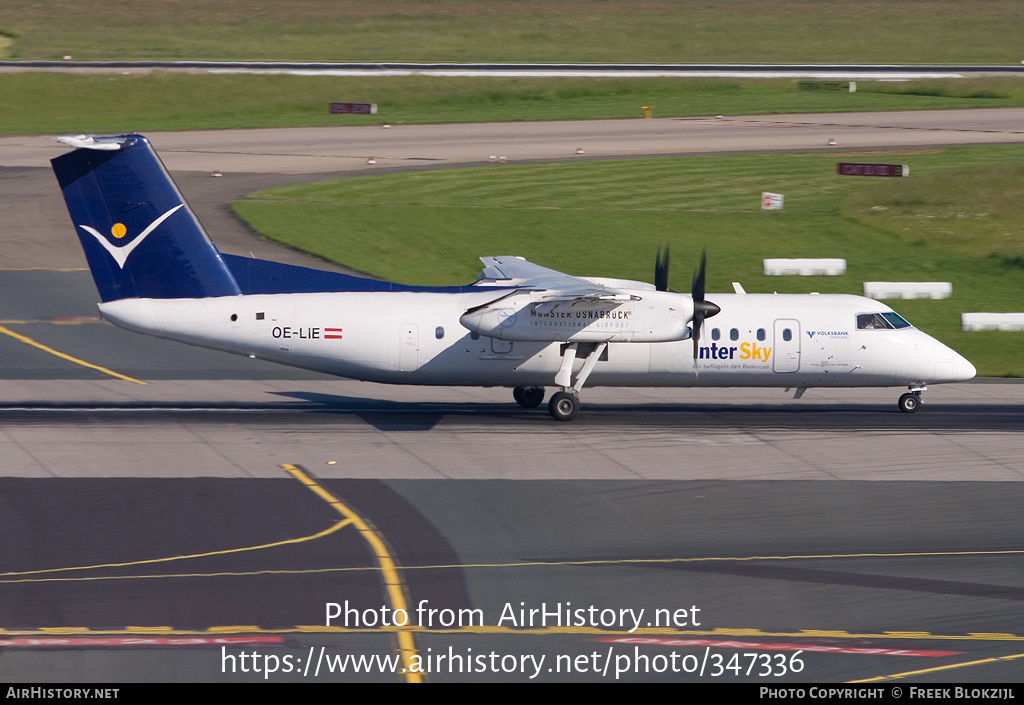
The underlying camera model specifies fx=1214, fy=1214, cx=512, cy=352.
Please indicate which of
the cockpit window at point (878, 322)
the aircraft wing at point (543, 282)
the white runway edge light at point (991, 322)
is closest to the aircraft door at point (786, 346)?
the cockpit window at point (878, 322)

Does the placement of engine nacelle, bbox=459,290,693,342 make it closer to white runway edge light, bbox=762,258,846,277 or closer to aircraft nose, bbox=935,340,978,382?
aircraft nose, bbox=935,340,978,382

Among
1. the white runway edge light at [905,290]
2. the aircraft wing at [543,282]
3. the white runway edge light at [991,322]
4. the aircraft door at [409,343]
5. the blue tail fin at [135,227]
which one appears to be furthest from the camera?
the white runway edge light at [905,290]

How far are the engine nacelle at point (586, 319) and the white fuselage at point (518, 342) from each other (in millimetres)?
66

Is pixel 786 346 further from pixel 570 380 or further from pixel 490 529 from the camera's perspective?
pixel 490 529

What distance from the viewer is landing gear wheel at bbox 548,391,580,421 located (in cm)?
2803

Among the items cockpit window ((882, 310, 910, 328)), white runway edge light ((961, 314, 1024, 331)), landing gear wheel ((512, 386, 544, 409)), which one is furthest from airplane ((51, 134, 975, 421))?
white runway edge light ((961, 314, 1024, 331))

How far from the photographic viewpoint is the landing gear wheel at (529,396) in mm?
29969

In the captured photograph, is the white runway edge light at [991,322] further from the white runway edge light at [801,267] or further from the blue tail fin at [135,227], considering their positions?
the blue tail fin at [135,227]

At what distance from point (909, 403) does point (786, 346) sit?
3.73 m

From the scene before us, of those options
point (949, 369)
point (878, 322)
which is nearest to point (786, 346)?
point (878, 322)

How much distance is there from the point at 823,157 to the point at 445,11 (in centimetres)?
5007

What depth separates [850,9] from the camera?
4173 inches

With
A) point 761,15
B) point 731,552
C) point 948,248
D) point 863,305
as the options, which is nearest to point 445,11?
point 761,15

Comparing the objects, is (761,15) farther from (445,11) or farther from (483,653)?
(483,653)
